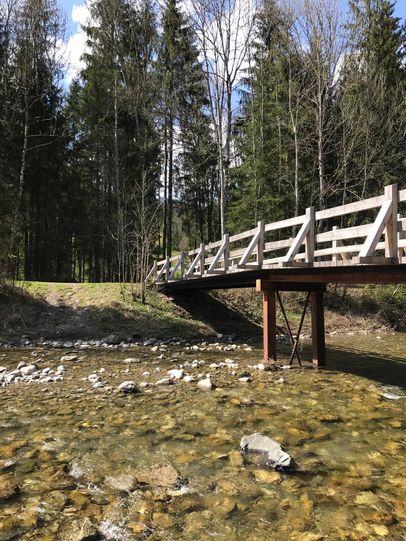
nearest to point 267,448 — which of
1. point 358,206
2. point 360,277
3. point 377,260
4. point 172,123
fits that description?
point 377,260

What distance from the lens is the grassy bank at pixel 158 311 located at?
1527 cm

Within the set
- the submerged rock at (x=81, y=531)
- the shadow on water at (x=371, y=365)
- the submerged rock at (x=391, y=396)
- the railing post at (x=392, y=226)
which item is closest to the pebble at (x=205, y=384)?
the submerged rock at (x=391, y=396)

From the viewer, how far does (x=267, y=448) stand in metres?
4.98

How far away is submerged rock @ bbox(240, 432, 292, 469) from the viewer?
15.4 ft

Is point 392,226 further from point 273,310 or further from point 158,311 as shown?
point 158,311

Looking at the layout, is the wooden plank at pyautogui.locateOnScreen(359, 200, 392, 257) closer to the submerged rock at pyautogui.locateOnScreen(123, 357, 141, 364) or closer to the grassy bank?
the submerged rock at pyautogui.locateOnScreen(123, 357, 141, 364)

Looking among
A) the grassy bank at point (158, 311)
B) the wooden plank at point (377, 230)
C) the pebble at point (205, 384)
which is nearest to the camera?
the wooden plank at point (377, 230)

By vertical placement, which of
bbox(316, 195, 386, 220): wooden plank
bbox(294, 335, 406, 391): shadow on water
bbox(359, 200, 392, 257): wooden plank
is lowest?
bbox(294, 335, 406, 391): shadow on water

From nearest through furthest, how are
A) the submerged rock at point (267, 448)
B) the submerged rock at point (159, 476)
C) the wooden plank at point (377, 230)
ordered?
the submerged rock at point (159, 476), the submerged rock at point (267, 448), the wooden plank at point (377, 230)

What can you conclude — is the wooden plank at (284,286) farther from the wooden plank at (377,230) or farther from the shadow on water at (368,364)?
the wooden plank at (377,230)

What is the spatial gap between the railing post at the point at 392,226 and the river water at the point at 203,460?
253cm

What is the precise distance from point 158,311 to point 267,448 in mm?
12574

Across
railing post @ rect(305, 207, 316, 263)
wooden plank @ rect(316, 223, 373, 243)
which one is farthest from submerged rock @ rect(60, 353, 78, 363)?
wooden plank @ rect(316, 223, 373, 243)

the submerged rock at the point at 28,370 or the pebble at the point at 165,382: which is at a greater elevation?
the submerged rock at the point at 28,370
